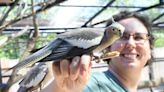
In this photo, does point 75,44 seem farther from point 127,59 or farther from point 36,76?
point 127,59

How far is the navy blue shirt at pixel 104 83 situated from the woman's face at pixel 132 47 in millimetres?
58

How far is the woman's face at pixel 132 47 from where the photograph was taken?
1.37 metres

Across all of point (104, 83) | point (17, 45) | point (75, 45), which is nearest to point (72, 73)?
point (75, 45)

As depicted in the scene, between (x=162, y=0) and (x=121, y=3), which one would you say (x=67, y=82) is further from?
(x=121, y=3)

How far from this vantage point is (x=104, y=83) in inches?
52.9

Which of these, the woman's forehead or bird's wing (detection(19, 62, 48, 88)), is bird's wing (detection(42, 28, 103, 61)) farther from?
the woman's forehead

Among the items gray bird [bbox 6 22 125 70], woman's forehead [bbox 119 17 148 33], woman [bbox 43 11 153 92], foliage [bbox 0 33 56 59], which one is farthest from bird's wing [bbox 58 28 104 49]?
foliage [bbox 0 33 56 59]

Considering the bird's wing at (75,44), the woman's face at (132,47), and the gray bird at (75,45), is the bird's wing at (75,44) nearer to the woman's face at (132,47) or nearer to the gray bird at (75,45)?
the gray bird at (75,45)

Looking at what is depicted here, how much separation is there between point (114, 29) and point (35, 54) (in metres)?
0.19

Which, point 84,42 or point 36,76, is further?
point 36,76

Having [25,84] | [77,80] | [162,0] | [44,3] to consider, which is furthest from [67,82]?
[162,0]

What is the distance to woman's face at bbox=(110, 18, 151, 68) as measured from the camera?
137 cm

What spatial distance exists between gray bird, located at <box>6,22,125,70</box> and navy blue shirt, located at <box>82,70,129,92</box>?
16.7 inches

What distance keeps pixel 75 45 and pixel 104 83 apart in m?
0.53
